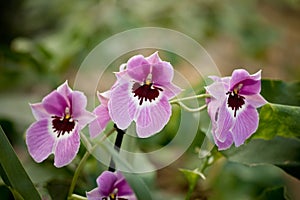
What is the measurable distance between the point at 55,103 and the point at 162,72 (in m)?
0.09

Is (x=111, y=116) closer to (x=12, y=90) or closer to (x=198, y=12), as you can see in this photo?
(x=12, y=90)

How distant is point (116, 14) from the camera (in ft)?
4.00

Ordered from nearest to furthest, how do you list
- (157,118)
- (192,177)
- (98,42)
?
(157,118), (192,177), (98,42)

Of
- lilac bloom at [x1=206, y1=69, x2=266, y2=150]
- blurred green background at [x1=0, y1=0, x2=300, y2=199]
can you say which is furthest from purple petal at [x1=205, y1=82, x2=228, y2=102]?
blurred green background at [x1=0, y1=0, x2=300, y2=199]

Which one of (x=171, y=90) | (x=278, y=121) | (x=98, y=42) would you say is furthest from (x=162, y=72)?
(x=98, y=42)

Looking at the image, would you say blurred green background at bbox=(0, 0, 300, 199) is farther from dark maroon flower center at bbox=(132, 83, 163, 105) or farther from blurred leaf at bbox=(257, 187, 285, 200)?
dark maroon flower center at bbox=(132, 83, 163, 105)

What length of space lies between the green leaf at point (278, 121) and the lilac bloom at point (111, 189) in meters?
0.14

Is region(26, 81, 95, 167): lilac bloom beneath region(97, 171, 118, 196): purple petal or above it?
above

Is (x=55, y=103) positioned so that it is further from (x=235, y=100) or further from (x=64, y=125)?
(x=235, y=100)

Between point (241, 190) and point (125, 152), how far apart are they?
0.52 metres

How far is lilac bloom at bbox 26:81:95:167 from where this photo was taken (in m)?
0.46

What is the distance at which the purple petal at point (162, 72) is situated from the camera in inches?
17.9

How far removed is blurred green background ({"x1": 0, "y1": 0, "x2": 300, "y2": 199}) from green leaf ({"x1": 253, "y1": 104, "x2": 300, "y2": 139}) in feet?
0.52

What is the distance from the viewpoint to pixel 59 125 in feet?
1.57
